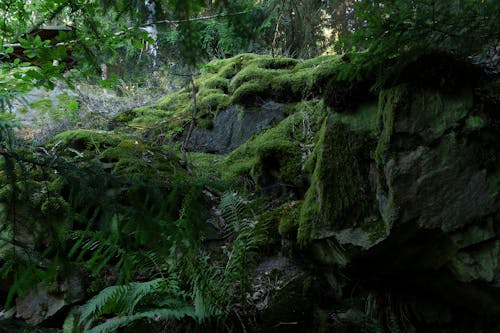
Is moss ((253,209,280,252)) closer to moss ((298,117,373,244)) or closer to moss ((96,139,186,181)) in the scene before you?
moss ((298,117,373,244))

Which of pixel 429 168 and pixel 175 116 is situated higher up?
pixel 175 116

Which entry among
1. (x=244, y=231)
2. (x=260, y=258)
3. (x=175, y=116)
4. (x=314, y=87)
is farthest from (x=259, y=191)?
(x=175, y=116)

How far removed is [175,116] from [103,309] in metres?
4.76

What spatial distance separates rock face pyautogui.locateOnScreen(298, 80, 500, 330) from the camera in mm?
2375

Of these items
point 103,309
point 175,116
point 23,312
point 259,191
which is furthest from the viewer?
point 175,116

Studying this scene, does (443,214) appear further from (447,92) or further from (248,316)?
(248,316)

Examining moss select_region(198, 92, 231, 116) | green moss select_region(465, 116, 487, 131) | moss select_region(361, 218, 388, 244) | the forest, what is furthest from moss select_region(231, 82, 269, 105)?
green moss select_region(465, 116, 487, 131)

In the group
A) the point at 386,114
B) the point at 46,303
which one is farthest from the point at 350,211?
the point at 46,303

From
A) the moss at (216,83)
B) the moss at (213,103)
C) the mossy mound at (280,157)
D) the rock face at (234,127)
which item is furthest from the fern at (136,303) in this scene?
the moss at (216,83)

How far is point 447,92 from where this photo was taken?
99.4 inches

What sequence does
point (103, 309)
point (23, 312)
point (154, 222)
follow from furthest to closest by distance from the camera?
point (23, 312)
point (103, 309)
point (154, 222)

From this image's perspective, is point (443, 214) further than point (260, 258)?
No

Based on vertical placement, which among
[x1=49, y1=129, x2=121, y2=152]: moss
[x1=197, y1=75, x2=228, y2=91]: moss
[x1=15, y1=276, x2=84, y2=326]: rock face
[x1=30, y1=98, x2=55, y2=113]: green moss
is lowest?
[x1=15, y1=276, x2=84, y2=326]: rock face

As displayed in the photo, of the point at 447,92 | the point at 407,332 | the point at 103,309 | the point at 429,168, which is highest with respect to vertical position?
the point at 447,92
